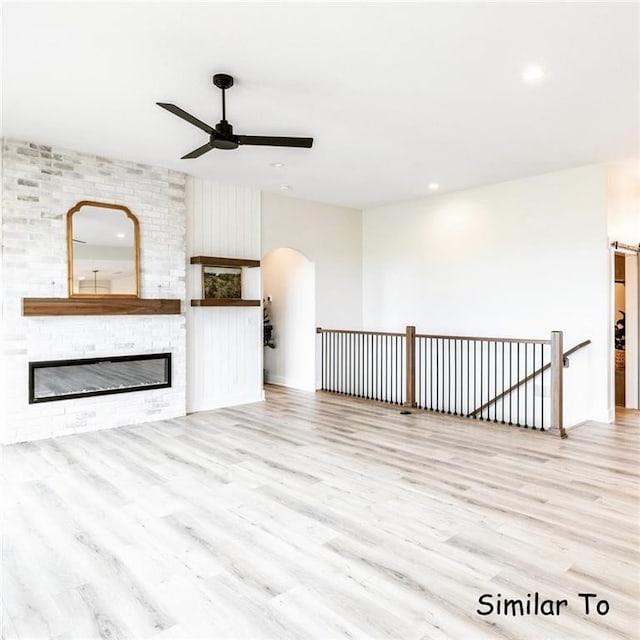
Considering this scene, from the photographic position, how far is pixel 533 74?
3412mm

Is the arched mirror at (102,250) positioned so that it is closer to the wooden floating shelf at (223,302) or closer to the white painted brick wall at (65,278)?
the white painted brick wall at (65,278)

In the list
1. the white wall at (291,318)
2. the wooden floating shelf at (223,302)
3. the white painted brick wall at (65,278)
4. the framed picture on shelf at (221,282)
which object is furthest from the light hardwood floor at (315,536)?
the white wall at (291,318)

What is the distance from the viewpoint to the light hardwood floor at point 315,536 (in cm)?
214

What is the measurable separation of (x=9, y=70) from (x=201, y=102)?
132 centimetres

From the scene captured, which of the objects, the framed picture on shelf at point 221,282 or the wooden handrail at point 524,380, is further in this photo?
the framed picture on shelf at point 221,282

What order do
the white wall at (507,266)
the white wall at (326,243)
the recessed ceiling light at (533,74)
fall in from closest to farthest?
the recessed ceiling light at (533,74), the white wall at (507,266), the white wall at (326,243)

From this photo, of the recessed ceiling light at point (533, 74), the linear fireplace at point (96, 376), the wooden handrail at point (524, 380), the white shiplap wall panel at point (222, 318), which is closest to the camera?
the recessed ceiling light at point (533, 74)

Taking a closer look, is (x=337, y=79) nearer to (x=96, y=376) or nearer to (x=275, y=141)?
(x=275, y=141)

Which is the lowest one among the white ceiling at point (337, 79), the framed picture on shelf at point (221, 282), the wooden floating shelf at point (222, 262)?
the framed picture on shelf at point (221, 282)

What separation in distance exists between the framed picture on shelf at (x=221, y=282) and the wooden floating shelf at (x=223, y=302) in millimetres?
102

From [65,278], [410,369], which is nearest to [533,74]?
[410,369]

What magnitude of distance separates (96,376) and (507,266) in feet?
17.8

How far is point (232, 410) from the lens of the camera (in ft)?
21.1

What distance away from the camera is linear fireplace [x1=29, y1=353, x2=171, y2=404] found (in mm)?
5051
